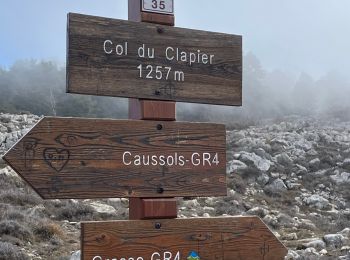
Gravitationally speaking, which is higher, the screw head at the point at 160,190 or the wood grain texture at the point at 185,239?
the screw head at the point at 160,190

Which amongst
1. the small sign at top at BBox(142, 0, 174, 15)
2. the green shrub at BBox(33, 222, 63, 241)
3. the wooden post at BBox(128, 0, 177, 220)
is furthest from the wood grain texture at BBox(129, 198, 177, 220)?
the green shrub at BBox(33, 222, 63, 241)

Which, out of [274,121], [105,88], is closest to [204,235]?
[105,88]

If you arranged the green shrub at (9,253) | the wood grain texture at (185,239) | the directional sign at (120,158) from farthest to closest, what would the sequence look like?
the green shrub at (9,253)
the wood grain texture at (185,239)
the directional sign at (120,158)

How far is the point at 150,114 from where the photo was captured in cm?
274

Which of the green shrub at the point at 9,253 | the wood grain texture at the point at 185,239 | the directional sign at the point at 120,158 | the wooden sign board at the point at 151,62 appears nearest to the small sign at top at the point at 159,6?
the wooden sign board at the point at 151,62

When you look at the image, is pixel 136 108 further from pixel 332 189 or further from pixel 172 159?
pixel 332 189

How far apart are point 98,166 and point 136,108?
442 mm

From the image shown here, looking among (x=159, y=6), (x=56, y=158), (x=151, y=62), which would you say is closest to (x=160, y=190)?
(x=56, y=158)

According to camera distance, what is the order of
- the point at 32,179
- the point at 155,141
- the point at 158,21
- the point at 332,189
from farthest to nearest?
the point at 332,189 → the point at 158,21 → the point at 155,141 → the point at 32,179

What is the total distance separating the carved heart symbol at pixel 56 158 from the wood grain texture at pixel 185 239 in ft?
1.00

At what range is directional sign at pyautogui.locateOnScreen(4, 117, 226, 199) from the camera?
7.82ft

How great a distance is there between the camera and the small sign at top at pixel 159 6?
284 cm

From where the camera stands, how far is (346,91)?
138ft

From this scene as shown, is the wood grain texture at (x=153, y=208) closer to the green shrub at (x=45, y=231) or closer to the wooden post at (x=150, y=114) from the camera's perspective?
the wooden post at (x=150, y=114)
